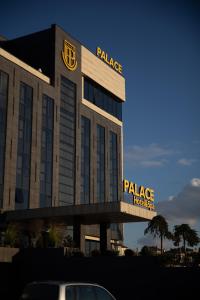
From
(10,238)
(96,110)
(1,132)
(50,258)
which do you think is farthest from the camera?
(96,110)

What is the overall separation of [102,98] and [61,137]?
60.6ft

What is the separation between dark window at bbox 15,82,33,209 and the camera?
61.7 meters

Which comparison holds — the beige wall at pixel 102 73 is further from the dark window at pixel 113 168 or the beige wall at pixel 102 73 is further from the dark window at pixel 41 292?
the dark window at pixel 41 292

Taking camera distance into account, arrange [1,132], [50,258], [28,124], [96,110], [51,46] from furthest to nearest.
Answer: [96,110] < [51,46] < [28,124] < [1,132] < [50,258]

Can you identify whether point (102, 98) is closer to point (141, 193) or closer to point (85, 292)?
point (141, 193)

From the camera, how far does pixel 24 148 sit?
63.4 m

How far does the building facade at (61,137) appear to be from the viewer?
2255 inches

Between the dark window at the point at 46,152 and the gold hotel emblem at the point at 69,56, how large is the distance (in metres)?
7.94

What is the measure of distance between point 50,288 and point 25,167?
163 ft

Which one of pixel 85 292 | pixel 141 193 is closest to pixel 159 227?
pixel 141 193

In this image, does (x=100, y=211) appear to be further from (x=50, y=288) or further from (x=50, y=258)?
(x=50, y=288)

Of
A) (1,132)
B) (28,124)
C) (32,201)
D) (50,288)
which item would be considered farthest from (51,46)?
→ (50,288)

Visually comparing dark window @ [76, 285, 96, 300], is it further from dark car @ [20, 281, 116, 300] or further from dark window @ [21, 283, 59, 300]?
dark window @ [21, 283, 59, 300]

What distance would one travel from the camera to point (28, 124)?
2552 inches
